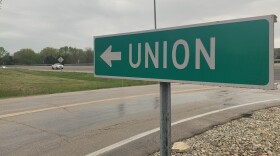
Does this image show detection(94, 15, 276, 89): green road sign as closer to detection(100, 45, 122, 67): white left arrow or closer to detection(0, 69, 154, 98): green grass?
detection(100, 45, 122, 67): white left arrow

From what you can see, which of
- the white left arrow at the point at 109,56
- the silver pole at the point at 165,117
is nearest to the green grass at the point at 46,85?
the white left arrow at the point at 109,56

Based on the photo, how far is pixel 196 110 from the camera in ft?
33.0

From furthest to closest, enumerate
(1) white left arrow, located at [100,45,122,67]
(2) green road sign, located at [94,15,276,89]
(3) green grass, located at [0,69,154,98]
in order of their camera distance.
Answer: (3) green grass, located at [0,69,154,98] < (1) white left arrow, located at [100,45,122,67] < (2) green road sign, located at [94,15,276,89]

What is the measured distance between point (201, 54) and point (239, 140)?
15.5ft

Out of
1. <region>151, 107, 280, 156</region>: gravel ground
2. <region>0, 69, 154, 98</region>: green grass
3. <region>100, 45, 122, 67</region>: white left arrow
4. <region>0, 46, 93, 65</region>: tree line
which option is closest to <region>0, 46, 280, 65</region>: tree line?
<region>0, 46, 93, 65</region>: tree line

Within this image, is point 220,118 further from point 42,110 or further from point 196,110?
point 42,110

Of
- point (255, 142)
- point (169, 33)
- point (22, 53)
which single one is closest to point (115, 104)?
point (255, 142)

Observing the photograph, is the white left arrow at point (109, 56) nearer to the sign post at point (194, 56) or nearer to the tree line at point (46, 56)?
the sign post at point (194, 56)

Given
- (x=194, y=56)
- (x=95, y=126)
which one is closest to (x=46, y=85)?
(x=95, y=126)

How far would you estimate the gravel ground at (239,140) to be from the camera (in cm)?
549

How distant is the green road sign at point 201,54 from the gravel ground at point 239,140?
3.39 meters

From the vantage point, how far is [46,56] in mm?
149625

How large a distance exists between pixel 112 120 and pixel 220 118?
2985 millimetres

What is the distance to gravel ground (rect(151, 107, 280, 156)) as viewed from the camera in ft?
18.0
